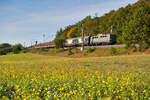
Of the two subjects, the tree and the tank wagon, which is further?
the tank wagon

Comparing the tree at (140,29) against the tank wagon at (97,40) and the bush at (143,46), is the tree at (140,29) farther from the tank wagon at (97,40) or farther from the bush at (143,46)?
the tank wagon at (97,40)

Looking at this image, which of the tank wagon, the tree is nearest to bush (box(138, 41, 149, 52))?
the tree

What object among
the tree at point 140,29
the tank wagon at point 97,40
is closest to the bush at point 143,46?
the tree at point 140,29

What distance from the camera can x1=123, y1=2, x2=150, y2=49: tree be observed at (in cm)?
3182

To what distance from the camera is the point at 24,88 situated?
259 inches

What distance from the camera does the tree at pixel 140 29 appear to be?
31.8 metres

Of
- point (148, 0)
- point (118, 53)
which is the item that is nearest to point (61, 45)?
point (118, 53)

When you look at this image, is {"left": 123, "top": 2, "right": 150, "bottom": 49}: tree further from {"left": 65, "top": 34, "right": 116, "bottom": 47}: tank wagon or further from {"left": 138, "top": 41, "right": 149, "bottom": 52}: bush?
{"left": 65, "top": 34, "right": 116, "bottom": 47}: tank wagon

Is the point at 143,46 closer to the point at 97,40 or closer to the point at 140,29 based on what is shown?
the point at 140,29

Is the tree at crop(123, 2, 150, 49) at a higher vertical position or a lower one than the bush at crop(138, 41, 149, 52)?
higher

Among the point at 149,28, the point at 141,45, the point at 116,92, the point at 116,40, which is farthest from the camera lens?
the point at 116,40

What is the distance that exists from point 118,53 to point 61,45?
28902 millimetres

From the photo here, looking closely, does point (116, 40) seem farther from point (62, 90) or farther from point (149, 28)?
point (62, 90)

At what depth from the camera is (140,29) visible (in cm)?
3212
